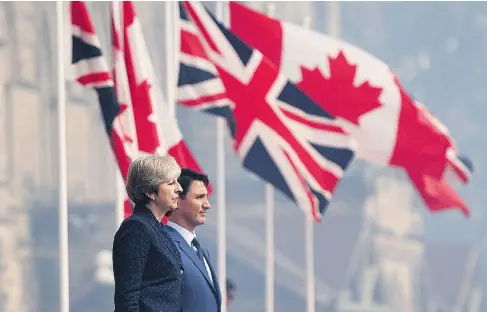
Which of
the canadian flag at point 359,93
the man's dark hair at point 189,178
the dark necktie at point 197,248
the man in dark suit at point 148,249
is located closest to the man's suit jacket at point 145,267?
the man in dark suit at point 148,249

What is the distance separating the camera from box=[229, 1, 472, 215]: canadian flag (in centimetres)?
1132

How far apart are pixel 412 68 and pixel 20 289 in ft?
47.5

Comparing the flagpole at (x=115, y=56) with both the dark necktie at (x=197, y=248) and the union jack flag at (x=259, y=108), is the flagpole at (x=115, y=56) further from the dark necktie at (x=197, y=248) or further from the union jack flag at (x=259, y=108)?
the dark necktie at (x=197, y=248)

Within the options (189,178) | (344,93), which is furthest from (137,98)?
(189,178)

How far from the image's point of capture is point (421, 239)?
109 feet

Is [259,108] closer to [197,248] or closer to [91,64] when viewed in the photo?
[91,64]

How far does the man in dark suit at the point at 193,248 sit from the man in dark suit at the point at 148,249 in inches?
15.1

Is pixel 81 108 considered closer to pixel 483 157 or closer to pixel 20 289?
pixel 20 289

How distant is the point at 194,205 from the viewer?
19.3 ft

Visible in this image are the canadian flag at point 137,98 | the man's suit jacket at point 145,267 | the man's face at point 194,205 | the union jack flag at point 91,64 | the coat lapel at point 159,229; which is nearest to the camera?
the man's suit jacket at point 145,267

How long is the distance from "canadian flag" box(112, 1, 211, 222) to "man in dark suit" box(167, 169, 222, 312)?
3090mm

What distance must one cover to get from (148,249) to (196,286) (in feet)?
1.90

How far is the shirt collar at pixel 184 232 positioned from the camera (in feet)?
18.9

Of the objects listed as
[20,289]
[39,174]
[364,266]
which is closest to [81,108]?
[39,174]
